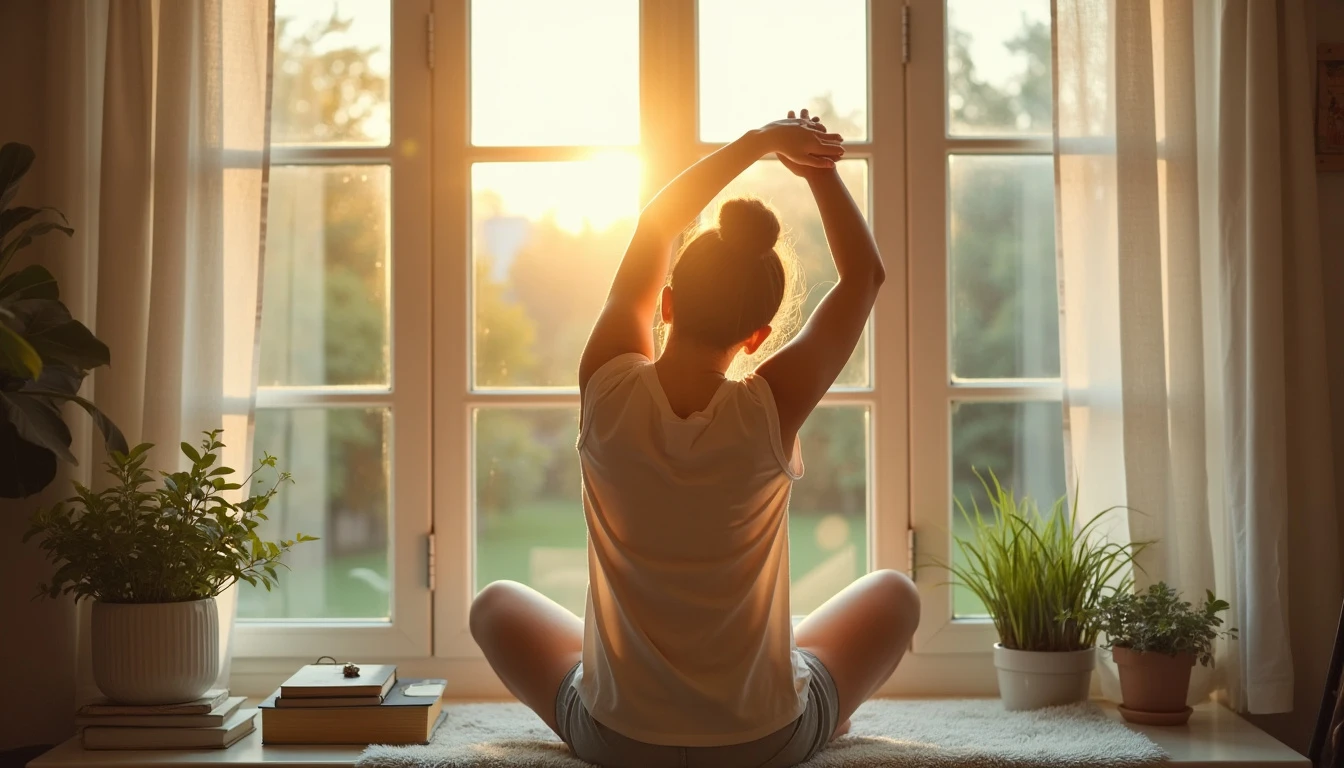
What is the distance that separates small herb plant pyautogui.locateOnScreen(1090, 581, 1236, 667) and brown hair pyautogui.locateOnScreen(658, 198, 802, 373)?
0.99 metres

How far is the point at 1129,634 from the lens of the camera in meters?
2.20

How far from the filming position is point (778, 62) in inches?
101

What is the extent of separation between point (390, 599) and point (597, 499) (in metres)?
0.97

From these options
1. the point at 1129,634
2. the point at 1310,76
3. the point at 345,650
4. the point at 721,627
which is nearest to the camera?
the point at 721,627

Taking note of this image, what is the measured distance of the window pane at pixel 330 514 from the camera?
2564 millimetres

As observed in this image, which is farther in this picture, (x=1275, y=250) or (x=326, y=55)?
(x=326, y=55)

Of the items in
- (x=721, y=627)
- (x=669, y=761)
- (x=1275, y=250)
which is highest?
(x=1275, y=250)

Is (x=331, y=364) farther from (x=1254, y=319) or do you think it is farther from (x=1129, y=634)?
(x=1254, y=319)

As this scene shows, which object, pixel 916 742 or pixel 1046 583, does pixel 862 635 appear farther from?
pixel 1046 583

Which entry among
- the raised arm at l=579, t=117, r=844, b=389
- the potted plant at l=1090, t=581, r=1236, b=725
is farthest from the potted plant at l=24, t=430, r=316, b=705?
the potted plant at l=1090, t=581, r=1236, b=725

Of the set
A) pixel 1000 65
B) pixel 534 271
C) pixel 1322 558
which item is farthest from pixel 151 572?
pixel 1322 558

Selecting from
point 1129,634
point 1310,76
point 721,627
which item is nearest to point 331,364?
point 721,627

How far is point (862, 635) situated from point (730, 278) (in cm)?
71

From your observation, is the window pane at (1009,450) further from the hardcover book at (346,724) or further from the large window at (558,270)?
Answer: the hardcover book at (346,724)
